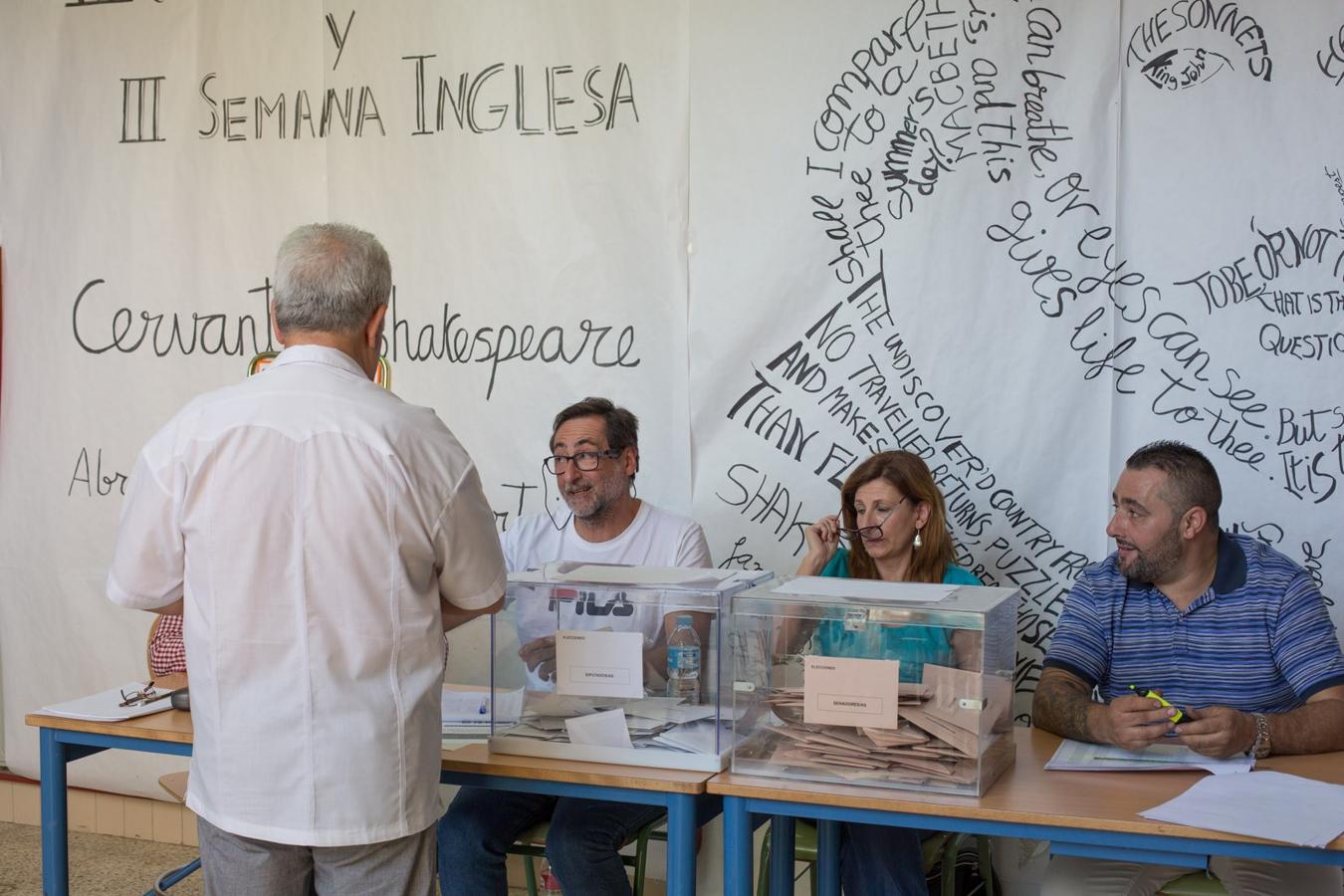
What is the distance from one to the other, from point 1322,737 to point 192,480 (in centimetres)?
223

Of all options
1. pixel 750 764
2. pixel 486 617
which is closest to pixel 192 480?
pixel 486 617

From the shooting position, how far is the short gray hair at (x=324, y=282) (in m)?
2.18

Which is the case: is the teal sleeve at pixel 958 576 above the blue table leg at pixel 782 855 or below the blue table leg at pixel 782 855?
above

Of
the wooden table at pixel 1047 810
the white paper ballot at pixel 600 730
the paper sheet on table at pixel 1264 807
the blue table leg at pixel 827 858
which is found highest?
the white paper ballot at pixel 600 730

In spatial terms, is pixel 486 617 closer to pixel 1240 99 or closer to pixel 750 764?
pixel 750 764

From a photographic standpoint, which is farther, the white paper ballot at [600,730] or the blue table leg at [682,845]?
the white paper ballot at [600,730]

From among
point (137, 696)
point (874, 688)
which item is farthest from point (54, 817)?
point (874, 688)

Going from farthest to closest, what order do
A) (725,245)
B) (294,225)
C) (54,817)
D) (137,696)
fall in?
(294,225), (725,245), (137,696), (54,817)

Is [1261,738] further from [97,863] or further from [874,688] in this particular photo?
[97,863]

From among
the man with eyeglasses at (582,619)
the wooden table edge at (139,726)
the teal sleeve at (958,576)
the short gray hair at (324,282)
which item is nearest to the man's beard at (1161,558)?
the teal sleeve at (958,576)

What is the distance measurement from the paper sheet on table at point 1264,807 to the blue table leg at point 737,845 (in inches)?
28.3

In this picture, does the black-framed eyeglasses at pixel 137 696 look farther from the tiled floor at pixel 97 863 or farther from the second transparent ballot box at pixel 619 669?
the tiled floor at pixel 97 863

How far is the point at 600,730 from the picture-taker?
2639 millimetres

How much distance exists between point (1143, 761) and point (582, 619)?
1.14m
